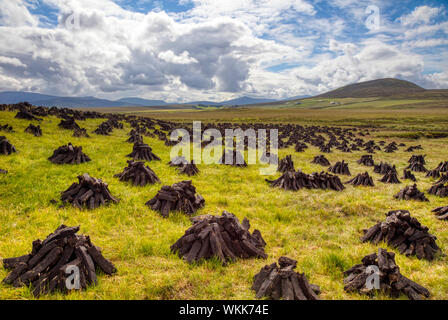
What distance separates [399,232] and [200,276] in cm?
780

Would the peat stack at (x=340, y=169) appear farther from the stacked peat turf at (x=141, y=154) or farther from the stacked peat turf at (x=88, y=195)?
the stacked peat turf at (x=88, y=195)

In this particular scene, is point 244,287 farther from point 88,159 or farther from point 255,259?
point 88,159

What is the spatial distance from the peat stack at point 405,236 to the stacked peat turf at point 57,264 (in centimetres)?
947

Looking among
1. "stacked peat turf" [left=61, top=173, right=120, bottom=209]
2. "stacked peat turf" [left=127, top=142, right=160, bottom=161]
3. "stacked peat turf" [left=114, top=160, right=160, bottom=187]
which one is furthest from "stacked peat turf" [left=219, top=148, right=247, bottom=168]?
"stacked peat turf" [left=61, top=173, right=120, bottom=209]

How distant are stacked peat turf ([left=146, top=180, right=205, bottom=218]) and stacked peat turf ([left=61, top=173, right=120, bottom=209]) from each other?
2040 millimetres

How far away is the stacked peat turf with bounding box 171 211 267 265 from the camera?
7836 millimetres

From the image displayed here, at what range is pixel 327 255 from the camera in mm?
8039

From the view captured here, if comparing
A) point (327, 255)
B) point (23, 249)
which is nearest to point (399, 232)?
point (327, 255)

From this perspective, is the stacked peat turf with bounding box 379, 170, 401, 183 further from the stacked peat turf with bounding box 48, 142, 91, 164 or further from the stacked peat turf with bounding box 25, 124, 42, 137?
the stacked peat turf with bounding box 25, 124, 42, 137

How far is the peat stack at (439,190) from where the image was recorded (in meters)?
15.8

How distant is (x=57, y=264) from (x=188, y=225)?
5050 millimetres

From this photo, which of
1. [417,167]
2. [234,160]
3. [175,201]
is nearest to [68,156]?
[175,201]

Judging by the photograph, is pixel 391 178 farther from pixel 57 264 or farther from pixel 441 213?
pixel 57 264
